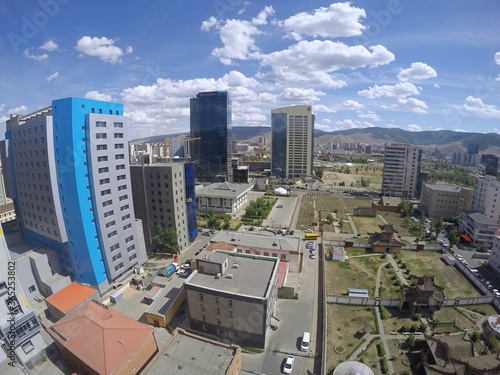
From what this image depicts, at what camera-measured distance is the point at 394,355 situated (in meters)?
17.2

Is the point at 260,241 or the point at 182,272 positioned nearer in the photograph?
the point at 182,272

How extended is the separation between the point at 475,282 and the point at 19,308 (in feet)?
126

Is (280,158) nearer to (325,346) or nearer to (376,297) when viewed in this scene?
(376,297)

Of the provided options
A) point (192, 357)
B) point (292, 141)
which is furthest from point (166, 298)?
point (292, 141)

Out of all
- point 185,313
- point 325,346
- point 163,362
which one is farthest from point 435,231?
point 163,362

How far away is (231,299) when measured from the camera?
58.1ft

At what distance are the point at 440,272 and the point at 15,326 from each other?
36.7m

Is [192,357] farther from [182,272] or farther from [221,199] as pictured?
[221,199]

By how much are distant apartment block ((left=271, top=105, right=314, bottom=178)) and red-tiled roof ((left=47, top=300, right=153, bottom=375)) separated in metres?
74.2

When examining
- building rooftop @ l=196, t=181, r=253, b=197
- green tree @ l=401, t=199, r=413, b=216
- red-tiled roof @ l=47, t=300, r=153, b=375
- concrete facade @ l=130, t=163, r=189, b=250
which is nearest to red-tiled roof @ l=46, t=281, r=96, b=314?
red-tiled roof @ l=47, t=300, r=153, b=375

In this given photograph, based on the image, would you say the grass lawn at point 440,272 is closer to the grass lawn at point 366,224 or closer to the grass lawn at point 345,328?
the grass lawn at point 366,224

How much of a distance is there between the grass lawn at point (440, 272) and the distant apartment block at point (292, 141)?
5645 cm

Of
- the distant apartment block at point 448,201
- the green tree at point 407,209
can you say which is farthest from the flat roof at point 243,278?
the distant apartment block at point 448,201

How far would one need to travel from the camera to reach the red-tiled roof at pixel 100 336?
1446 centimetres
